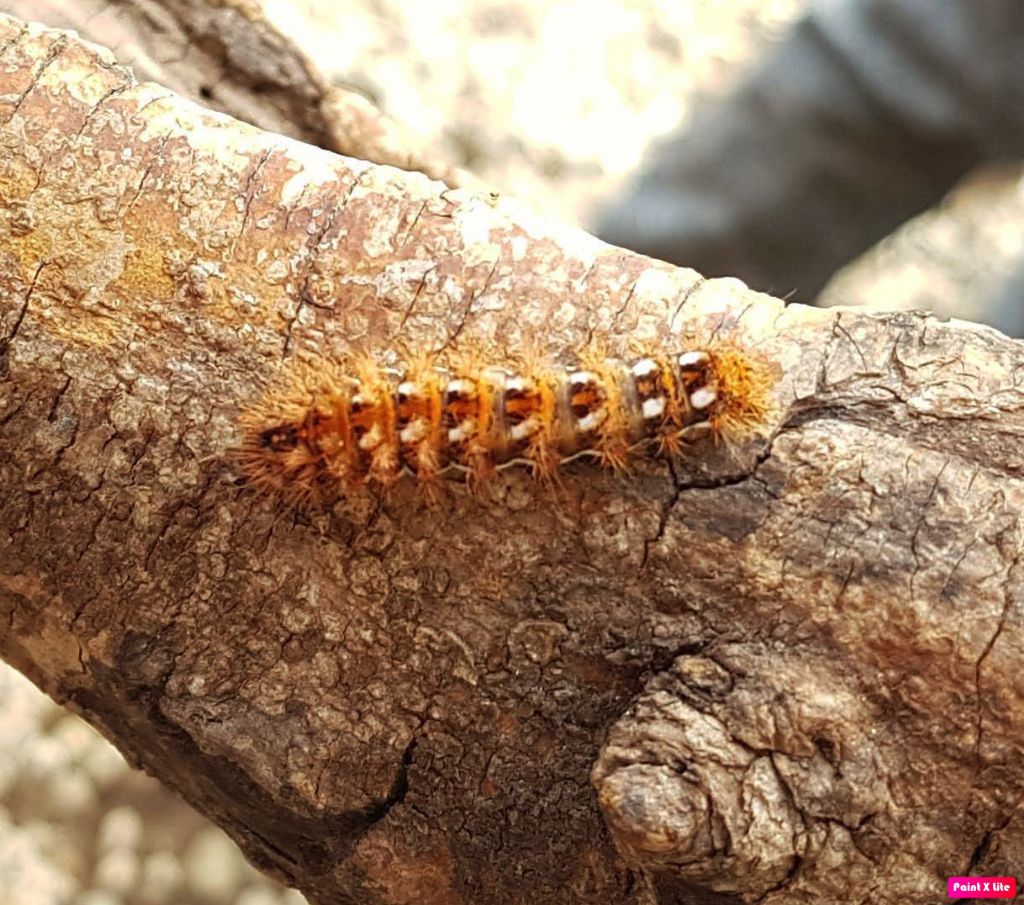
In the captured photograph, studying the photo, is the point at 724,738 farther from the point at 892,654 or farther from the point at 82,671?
the point at 82,671

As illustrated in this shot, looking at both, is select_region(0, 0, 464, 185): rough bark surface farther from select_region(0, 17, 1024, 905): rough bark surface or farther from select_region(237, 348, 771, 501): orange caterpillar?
select_region(237, 348, 771, 501): orange caterpillar

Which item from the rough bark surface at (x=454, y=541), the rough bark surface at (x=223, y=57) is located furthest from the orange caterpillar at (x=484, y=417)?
the rough bark surface at (x=223, y=57)

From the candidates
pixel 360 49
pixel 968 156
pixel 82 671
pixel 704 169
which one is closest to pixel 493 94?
pixel 360 49

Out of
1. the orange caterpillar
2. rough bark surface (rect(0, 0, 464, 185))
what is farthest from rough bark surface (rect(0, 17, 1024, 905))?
rough bark surface (rect(0, 0, 464, 185))

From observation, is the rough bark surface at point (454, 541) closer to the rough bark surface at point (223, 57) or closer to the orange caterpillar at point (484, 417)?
the orange caterpillar at point (484, 417)

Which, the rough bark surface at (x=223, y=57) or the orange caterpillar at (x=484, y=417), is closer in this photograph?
the orange caterpillar at (x=484, y=417)

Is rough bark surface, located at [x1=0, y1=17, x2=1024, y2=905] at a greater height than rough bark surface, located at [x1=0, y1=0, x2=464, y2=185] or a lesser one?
lesser

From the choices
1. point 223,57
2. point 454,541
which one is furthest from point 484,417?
point 223,57
